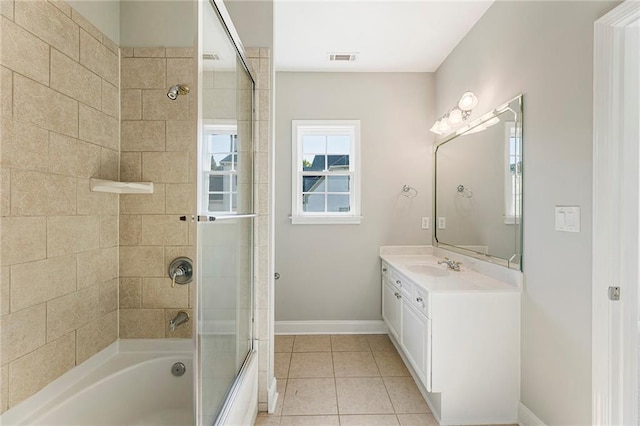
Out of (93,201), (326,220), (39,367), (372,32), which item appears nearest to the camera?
(39,367)

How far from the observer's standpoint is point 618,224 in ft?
4.12

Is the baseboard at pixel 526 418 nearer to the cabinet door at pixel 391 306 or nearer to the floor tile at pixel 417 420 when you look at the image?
the floor tile at pixel 417 420

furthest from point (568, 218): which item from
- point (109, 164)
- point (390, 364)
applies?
point (109, 164)

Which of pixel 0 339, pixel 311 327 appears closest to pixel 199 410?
pixel 0 339

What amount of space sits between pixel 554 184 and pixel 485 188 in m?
0.65

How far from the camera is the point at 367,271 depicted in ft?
10.2

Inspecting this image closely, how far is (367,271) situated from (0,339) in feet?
8.42

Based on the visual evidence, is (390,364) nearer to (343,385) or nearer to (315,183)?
(343,385)

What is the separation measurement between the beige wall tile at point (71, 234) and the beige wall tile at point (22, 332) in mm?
268

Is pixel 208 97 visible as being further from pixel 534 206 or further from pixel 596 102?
pixel 534 206

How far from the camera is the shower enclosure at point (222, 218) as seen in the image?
1.07 metres

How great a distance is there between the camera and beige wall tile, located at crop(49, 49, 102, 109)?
1467 mm

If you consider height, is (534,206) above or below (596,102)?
below

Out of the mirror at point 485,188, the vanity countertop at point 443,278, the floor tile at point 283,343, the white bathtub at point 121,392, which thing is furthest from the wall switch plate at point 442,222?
the white bathtub at point 121,392
